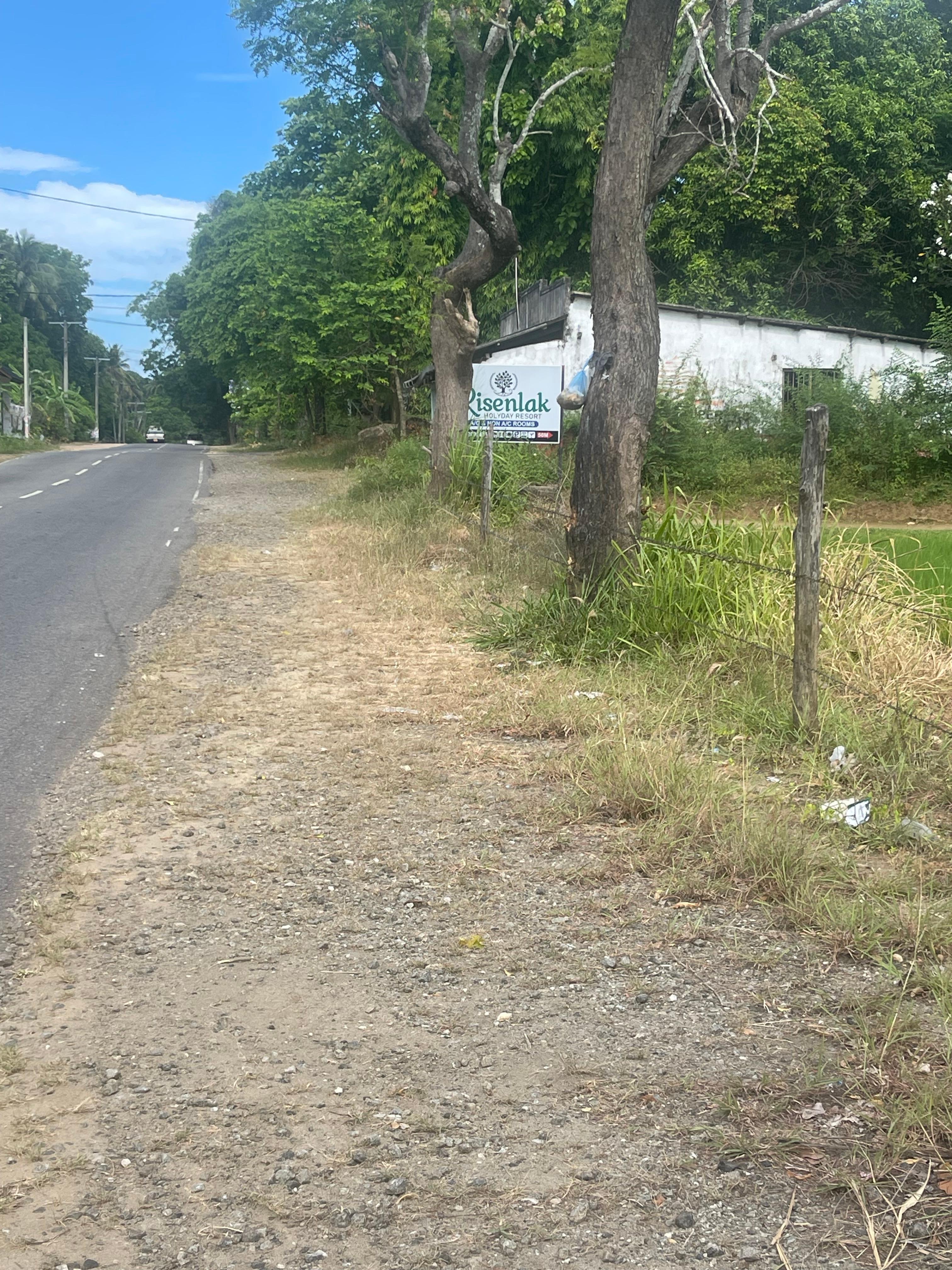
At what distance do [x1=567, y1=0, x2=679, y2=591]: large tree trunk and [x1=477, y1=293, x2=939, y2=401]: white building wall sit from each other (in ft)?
47.4

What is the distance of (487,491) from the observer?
13359mm

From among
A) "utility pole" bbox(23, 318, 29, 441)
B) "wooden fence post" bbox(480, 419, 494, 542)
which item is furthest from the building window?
"utility pole" bbox(23, 318, 29, 441)

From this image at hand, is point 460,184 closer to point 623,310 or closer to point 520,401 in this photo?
point 520,401

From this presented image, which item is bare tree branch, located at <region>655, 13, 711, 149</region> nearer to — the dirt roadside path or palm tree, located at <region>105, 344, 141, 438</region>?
the dirt roadside path

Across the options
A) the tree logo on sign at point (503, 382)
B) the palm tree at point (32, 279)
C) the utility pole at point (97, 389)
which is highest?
the palm tree at point (32, 279)

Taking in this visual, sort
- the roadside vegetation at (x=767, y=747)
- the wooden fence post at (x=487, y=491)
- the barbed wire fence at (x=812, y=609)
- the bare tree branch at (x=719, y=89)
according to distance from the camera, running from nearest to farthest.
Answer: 1. the roadside vegetation at (x=767, y=747)
2. the barbed wire fence at (x=812, y=609)
3. the bare tree branch at (x=719, y=89)
4. the wooden fence post at (x=487, y=491)

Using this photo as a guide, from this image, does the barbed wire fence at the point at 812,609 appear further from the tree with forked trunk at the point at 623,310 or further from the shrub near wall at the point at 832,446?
the shrub near wall at the point at 832,446

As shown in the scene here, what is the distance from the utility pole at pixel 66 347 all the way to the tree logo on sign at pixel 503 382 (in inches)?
2676

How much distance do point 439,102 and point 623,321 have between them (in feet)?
38.6

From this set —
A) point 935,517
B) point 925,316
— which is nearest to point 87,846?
point 935,517

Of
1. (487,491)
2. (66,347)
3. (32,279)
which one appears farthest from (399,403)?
(32,279)

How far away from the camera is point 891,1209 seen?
9.29 ft

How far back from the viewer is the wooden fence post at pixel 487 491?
43.8 feet

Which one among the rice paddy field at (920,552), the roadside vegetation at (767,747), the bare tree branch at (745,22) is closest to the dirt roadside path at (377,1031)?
the roadside vegetation at (767,747)
